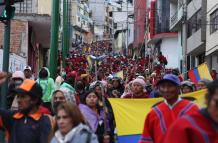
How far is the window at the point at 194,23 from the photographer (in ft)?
135

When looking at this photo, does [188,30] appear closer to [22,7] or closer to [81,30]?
[22,7]

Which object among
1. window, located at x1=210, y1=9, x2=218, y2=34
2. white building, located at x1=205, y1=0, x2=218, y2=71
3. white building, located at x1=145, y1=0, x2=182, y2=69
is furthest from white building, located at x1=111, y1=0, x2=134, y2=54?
window, located at x1=210, y1=9, x2=218, y2=34

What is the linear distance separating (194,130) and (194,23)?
39.5m

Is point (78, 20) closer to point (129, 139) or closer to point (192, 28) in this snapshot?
point (192, 28)

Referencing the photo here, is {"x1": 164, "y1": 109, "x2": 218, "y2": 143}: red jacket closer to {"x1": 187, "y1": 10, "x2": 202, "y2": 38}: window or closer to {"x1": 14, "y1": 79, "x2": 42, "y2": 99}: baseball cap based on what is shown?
{"x1": 14, "y1": 79, "x2": 42, "y2": 99}: baseball cap

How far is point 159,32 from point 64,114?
5665 centimetres

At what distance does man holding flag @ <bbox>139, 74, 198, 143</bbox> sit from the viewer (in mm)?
6090

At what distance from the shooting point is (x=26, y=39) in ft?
92.4

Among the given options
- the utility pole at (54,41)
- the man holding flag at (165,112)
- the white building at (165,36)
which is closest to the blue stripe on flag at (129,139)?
the man holding flag at (165,112)

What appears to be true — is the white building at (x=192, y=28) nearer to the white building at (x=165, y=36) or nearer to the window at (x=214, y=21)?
the window at (x=214, y=21)

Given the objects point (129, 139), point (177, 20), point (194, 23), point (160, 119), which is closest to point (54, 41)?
point (129, 139)

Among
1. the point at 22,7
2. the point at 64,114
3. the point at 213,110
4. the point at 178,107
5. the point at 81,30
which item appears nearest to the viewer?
the point at 213,110

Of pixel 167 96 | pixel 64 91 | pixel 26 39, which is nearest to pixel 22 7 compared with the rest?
pixel 26 39

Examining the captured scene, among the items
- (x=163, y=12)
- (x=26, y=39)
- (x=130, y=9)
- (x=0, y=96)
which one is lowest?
(x=0, y=96)
